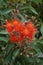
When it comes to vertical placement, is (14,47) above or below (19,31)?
below

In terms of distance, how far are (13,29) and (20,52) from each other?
278 millimetres

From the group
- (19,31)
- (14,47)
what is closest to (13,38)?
(19,31)

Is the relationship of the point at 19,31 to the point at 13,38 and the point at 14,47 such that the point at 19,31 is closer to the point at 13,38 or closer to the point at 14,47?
the point at 13,38

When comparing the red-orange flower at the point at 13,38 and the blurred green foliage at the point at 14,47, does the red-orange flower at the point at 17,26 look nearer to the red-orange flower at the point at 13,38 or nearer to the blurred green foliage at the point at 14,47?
the red-orange flower at the point at 13,38

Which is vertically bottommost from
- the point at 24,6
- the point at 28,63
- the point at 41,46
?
the point at 28,63

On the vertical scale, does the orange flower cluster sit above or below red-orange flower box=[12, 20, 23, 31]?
below

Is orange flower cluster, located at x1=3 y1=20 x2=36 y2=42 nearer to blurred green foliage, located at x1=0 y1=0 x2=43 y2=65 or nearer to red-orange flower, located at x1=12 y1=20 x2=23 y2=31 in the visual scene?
red-orange flower, located at x1=12 y1=20 x2=23 y2=31

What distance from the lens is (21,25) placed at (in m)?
2.24

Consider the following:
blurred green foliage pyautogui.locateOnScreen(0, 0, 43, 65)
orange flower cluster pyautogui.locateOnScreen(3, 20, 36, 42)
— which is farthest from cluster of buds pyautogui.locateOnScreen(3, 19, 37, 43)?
blurred green foliage pyautogui.locateOnScreen(0, 0, 43, 65)

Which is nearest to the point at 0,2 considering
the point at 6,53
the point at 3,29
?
the point at 3,29

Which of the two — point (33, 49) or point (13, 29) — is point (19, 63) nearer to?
point (33, 49)

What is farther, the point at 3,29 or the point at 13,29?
the point at 3,29

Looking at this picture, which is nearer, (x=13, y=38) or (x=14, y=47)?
(x=13, y=38)

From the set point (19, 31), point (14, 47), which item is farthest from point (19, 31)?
point (14, 47)
